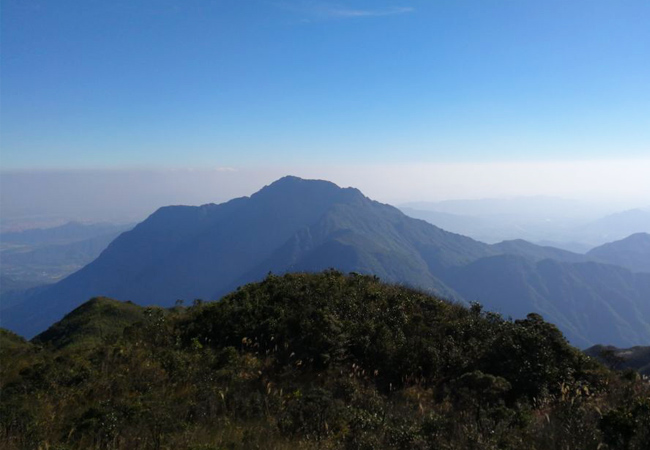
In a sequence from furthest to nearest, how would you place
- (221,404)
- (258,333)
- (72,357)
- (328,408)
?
1. (258,333)
2. (72,357)
3. (221,404)
4. (328,408)

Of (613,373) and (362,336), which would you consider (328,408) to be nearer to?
(362,336)

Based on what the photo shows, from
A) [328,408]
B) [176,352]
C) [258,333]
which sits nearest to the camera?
[328,408]

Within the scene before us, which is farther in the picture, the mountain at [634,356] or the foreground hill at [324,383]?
the mountain at [634,356]

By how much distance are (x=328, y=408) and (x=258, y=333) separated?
4.74 m

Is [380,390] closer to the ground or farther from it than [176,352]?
closer to the ground

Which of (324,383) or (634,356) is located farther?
(634,356)

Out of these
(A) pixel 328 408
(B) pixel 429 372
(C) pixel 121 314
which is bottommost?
(C) pixel 121 314

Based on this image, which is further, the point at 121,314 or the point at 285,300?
the point at 121,314

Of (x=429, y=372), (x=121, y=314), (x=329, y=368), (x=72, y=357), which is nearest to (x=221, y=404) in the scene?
(x=329, y=368)

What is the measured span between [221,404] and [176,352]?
289 centimetres

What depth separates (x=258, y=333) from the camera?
10773mm

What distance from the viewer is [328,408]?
21.1 feet

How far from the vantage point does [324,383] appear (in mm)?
8555

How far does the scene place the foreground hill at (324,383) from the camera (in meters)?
5.56
